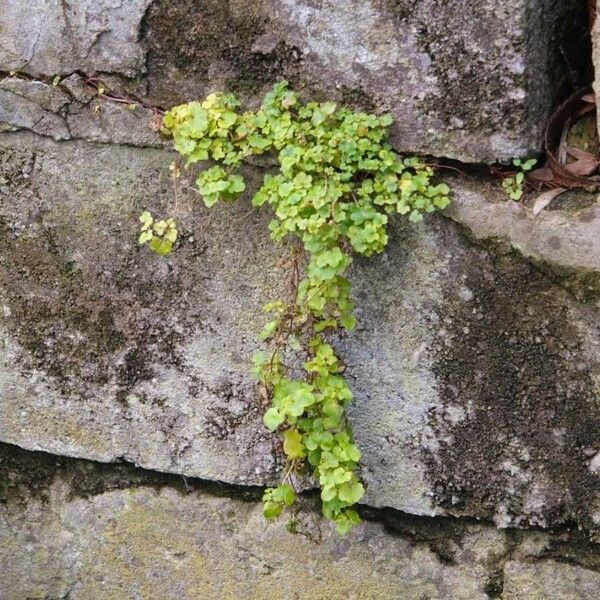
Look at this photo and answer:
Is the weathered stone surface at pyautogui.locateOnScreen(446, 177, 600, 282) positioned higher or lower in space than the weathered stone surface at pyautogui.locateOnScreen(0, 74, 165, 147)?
lower

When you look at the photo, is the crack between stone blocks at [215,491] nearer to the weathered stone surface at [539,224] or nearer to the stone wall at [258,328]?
the stone wall at [258,328]

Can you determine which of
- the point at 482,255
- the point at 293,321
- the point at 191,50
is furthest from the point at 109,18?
the point at 482,255

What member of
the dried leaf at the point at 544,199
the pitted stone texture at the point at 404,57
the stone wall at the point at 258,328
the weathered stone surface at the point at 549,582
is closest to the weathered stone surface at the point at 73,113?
the stone wall at the point at 258,328

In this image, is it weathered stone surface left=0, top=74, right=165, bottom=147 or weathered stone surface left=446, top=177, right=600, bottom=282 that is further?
weathered stone surface left=0, top=74, right=165, bottom=147

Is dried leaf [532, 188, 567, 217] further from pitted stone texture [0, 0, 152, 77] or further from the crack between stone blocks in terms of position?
pitted stone texture [0, 0, 152, 77]

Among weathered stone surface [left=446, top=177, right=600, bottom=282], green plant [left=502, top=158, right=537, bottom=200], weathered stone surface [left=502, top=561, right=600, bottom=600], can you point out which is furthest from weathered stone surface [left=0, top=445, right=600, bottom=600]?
green plant [left=502, top=158, right=537, bottom=200]

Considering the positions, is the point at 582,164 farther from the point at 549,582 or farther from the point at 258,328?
the point at 549,582
